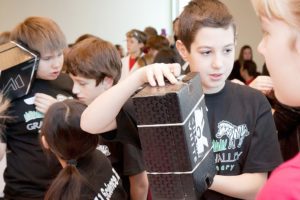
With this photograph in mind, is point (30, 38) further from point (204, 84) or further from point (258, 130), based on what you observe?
point (258, 130)

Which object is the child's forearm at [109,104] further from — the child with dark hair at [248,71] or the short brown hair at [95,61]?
the child with dark hair at [248,71]

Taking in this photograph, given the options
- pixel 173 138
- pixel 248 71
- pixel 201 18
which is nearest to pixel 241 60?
pixel 248 71

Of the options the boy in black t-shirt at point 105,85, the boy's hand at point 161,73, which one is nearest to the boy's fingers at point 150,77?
the boy's hand at point 161,73

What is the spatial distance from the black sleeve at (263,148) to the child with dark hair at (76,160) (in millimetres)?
419

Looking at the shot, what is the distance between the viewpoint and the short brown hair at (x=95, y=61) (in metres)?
1.69

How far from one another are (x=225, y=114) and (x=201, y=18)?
280 millimetres

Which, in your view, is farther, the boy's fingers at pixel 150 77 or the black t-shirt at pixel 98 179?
the black t-shirt at pixel 98 179

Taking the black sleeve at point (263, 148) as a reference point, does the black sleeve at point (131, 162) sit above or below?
below

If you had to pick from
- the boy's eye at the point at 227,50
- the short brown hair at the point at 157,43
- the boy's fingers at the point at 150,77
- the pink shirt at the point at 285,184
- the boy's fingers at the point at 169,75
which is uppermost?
the boy's fingers at the point at 169,75

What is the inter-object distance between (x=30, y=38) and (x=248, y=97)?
1040 millimetres

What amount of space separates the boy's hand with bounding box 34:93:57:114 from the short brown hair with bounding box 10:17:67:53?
0.64 ft

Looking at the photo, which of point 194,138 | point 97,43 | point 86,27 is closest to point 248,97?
point 194,138

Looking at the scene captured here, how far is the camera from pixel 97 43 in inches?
70.2

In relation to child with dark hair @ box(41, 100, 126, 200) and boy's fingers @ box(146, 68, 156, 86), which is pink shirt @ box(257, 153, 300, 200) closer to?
boy's fingers @ box(146, 68, 156, 86)
